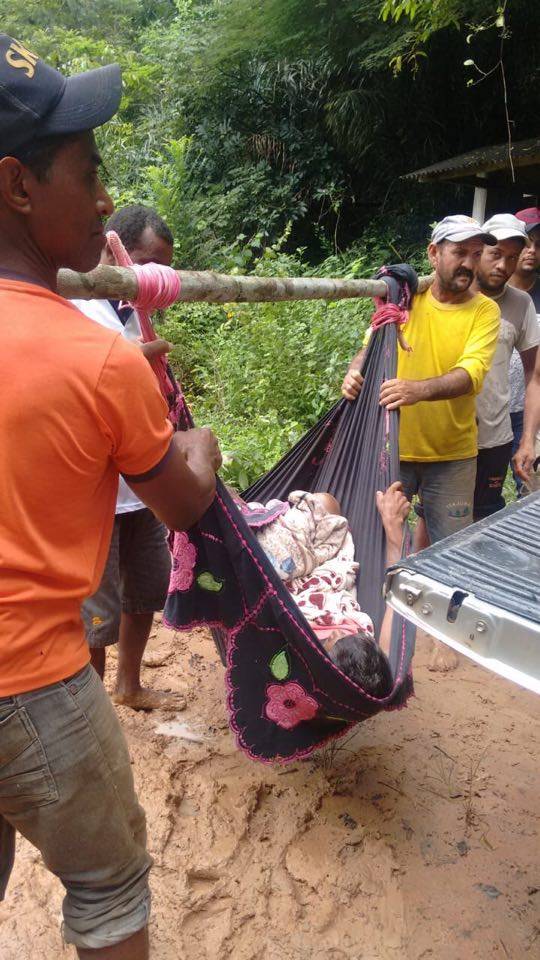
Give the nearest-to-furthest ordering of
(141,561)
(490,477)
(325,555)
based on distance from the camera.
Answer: (141,561) < (325,555) < (490,477)

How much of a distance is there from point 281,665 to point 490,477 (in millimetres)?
1532

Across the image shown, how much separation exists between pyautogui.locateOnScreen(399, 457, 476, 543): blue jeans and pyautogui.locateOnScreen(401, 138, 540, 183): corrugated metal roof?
482cm

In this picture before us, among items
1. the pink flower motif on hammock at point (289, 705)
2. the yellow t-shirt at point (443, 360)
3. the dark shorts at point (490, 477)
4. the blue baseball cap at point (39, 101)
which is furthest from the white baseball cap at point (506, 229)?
the blue baseball cap at point (39, 101)

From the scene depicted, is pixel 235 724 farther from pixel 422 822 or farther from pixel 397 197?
pixel 397 197

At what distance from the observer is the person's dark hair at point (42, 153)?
2.96 ft

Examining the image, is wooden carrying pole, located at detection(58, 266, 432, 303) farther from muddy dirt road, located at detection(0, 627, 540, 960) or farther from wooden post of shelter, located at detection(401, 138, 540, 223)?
wooden post of shelter, located at detection(401, 138, 540, 223)

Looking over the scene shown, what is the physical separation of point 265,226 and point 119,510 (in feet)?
24.2

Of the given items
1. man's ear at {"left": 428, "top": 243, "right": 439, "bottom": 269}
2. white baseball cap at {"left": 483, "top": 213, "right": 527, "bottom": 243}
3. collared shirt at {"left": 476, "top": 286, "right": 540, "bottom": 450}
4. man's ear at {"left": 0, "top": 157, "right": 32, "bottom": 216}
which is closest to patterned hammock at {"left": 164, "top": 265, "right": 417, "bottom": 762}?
man's ear at {"left": 0, "top": 157, "right": 32, "bottom": 216}

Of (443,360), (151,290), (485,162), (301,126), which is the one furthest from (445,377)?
(301,126)

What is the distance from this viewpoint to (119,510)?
6.54 feet

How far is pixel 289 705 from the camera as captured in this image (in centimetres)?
180

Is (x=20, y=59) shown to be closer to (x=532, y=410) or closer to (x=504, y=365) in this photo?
(x=504, y=365)

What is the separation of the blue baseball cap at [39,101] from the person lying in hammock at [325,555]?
4.44ft

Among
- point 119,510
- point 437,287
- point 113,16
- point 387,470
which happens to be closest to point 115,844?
→ point 119,510
